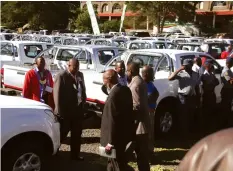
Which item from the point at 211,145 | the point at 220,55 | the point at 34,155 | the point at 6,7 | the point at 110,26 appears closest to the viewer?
the point at 211,145

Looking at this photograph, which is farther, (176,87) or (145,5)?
(145,5)

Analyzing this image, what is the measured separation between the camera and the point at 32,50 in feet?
46.7

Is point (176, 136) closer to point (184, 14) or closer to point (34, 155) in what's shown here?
point (34, 155)

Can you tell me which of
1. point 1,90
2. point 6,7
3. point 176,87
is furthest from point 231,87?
point 6,7

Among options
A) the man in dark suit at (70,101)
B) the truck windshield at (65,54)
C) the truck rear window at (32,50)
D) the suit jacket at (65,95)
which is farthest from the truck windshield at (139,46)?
the suit jacket at (65,95)

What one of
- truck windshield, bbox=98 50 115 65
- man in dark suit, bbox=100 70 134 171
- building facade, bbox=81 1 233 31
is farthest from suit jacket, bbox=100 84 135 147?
building facade, bbox=81 1 233 31

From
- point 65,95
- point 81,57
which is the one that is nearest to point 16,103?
point 65,95

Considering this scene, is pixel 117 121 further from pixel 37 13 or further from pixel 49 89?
pixel 37 13

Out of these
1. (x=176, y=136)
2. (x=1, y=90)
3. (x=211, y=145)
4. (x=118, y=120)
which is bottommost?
(x=176, y=136)

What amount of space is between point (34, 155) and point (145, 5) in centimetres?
3957

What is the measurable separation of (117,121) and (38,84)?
2.46m

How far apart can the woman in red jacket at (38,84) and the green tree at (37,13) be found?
4846 centimetres

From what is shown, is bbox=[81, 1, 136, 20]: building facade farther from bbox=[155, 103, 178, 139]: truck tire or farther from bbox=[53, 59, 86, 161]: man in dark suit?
bbox=[53, 59, 86, 161]: man in dark suit

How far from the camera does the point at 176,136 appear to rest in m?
7.94
